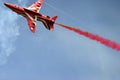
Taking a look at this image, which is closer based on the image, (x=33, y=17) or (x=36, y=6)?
(x=33, y=17)

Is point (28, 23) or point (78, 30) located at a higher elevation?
point (28, 23)

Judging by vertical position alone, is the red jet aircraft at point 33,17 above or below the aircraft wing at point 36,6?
below

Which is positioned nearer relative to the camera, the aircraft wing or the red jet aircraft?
the red jet aircraft

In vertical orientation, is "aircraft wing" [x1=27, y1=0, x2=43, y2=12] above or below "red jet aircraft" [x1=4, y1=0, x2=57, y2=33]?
above

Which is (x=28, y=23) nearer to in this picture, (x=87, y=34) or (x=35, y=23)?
(x=35, y=23)

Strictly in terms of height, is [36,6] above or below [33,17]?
above

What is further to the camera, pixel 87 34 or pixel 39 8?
pixel 39 8

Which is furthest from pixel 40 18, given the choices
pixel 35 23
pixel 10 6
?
pixel 10 6

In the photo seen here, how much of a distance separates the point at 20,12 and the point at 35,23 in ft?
24.8

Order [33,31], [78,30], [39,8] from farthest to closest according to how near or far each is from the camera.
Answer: [39,8], [33,31], [78,30]

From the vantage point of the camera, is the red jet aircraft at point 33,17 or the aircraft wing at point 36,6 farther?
the aircraft wing at point 36,6

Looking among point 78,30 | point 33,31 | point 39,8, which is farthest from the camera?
point 39,8

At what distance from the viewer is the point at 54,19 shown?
485ft

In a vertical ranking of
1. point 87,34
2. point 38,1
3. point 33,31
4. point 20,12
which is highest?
point 38,1
